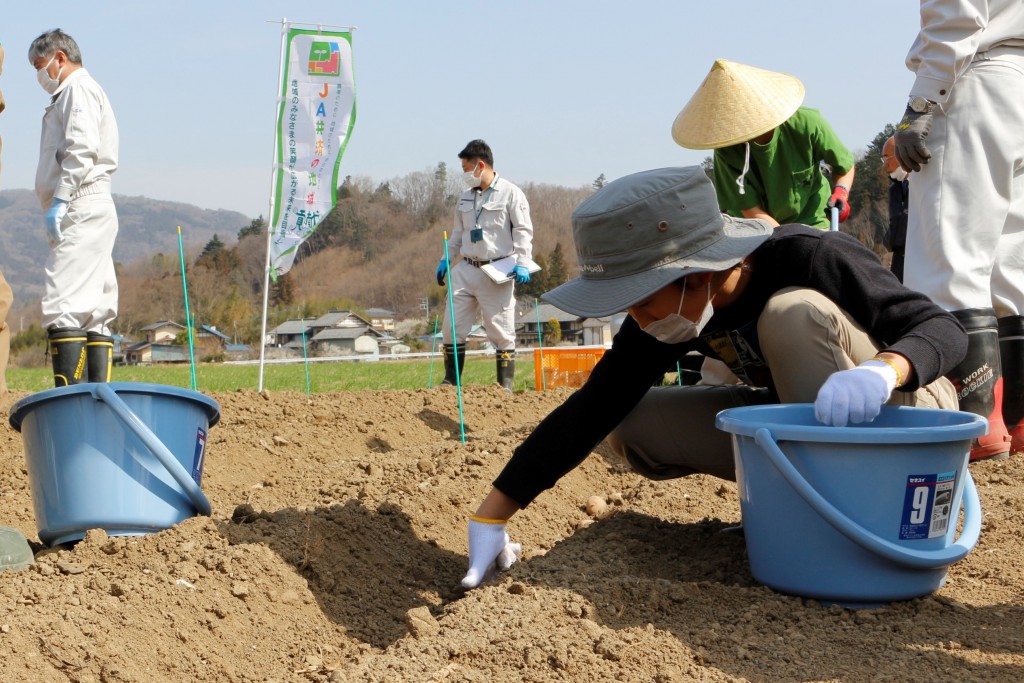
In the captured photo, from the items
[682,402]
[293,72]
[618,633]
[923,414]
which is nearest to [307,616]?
[618,633]

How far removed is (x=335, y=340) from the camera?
46.1m

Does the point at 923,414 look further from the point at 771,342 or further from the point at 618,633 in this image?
the point at 618,633

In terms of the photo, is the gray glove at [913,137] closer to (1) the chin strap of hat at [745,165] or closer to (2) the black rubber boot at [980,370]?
(2) the black rubber boot at [980,370]

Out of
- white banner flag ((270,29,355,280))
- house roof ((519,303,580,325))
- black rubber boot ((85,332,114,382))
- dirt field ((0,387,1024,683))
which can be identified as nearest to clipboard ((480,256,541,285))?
white banner flag ((270,29,355,280))

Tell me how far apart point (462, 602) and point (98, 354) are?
382 centimetres

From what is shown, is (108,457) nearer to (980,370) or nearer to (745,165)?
(980,370)

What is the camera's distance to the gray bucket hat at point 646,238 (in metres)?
2.06

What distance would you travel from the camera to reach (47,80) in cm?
541

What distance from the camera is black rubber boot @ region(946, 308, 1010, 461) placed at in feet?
9.46

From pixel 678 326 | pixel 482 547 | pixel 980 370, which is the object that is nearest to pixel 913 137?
pixel 980 370

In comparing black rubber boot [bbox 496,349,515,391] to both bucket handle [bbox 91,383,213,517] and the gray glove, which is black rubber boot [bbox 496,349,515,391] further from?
bucket handle [bbox 91,383,213,517]

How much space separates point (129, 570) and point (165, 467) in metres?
0.31

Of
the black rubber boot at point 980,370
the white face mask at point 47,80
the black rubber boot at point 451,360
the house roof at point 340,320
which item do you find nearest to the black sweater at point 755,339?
the black rubber boot at point 980,370

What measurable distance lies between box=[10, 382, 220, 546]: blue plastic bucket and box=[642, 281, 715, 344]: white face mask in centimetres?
129
